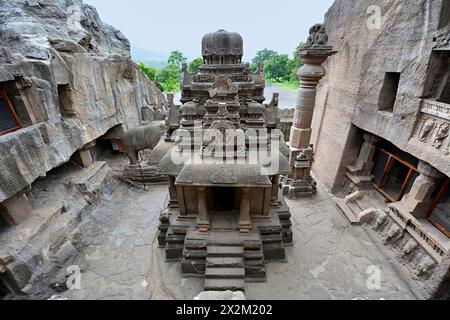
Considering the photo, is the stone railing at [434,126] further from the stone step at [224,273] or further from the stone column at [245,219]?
the stone step at [224,273]

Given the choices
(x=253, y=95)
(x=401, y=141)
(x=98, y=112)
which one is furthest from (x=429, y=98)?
(x=98, y=112)

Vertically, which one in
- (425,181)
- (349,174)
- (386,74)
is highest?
(386,74)

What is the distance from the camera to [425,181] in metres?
6.40

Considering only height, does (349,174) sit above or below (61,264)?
above

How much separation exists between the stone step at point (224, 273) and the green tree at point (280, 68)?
135 feet

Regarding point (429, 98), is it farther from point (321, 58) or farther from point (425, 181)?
point (321, 58)

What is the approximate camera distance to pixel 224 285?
546cm

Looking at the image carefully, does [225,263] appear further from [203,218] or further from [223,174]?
[223,174]

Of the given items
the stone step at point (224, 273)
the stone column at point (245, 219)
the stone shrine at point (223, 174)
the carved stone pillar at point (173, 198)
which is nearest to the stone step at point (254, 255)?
the stone shrine at point (223, 174)

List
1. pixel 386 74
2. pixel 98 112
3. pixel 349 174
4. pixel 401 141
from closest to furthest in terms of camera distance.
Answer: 1. pixel 401 141
2. pixel 386 74
3. pixel 349 174
4. pixel 98 112

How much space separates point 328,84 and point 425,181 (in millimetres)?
6648

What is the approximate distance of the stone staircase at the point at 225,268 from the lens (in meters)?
5.46

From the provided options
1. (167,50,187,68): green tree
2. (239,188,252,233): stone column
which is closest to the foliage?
(167,50,187,68): green tree

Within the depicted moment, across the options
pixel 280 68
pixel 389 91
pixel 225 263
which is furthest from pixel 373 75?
pixel 280 68
